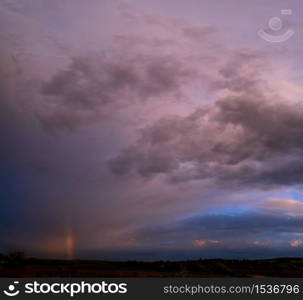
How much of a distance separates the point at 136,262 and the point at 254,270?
13.0 meters

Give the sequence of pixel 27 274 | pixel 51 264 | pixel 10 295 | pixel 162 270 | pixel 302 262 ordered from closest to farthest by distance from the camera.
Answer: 1. pixel 10 295
2. pixel 27 274
3. pixel 162 270
4. pixel 51 264
5. pixel 302 262

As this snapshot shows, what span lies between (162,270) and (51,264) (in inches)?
479

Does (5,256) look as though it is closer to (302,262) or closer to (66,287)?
(66,287)

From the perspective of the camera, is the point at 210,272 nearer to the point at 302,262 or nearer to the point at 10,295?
the point at 302,262

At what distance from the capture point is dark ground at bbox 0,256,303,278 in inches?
1654

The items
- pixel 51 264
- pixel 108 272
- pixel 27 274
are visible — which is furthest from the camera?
pixel 51 264

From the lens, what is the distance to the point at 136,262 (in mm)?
53875

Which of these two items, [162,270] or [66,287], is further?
[162,270]

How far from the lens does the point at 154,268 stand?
4853 cm

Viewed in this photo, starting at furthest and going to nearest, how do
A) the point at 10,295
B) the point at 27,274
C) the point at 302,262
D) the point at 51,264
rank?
the point at 302,262 < the point at 51,264 < the point at 27,274 < the point at 10,295

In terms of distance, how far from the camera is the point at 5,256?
4850cm

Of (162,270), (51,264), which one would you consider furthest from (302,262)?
(51,264)

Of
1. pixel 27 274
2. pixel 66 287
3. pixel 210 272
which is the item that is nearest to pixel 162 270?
pixel 210 272

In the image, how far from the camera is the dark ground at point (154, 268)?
42000 mm
